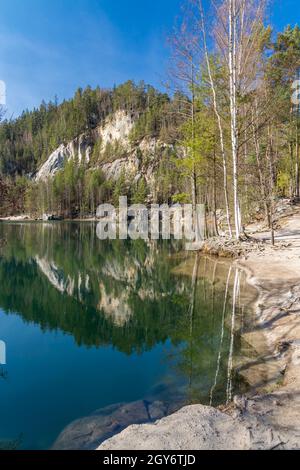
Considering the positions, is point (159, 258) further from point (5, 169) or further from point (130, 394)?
point (5, 169)

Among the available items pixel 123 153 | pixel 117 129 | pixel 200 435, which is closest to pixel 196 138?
pixel 200 435

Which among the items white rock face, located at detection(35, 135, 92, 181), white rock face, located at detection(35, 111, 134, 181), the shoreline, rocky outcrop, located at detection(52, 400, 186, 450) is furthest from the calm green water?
white rock face, located at detection(35, 135, 92, 181)

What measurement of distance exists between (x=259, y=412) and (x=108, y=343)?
4897 mm

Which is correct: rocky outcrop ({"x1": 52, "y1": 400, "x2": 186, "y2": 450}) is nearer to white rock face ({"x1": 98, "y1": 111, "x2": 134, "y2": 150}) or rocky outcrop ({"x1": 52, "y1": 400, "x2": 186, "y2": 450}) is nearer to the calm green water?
the calm green water

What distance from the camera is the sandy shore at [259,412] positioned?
3.54 metres

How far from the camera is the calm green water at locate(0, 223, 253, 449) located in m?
5.60

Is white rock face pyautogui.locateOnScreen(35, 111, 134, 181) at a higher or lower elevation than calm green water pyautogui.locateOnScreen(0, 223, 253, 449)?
higher

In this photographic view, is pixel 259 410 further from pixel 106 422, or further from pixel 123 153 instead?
pixel 123 153

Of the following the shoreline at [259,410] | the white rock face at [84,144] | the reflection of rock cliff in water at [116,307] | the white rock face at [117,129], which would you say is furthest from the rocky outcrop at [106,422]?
the white rock face at [84,144]

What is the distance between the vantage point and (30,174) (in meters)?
148

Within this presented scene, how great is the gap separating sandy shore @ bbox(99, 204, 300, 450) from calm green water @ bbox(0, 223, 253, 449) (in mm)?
643

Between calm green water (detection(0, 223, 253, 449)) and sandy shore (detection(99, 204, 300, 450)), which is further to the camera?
calm green water (detection(0, 223, 253, 449))

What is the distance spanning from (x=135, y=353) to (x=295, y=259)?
906cm
